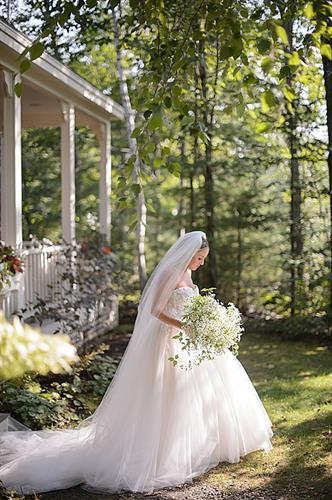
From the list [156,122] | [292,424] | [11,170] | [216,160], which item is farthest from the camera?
[216,160]

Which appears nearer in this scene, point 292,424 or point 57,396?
point 292,424

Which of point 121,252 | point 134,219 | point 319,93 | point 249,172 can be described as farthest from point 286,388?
point 121,252

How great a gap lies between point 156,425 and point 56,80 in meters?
5.30

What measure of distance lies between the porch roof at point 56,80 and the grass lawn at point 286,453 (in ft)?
14.5

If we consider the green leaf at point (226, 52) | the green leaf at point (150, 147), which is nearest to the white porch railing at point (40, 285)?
the green leaf at point (150, 147)

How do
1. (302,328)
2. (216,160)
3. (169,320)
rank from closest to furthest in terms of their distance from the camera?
(169,320) → (302,328) → (216,160)

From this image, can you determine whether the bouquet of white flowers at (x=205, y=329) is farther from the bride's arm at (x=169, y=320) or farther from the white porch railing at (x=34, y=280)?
the white porch railing at (x=34, y=280)

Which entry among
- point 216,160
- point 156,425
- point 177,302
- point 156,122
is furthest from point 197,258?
point 216,160

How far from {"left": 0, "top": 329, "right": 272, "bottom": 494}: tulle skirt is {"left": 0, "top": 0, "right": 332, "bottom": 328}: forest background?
130 cm

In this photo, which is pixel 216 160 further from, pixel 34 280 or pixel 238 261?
pixel 34 280

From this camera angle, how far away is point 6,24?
21.6ft

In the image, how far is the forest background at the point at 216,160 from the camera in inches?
240

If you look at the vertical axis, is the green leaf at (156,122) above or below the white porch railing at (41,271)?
above

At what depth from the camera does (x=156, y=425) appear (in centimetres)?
491
